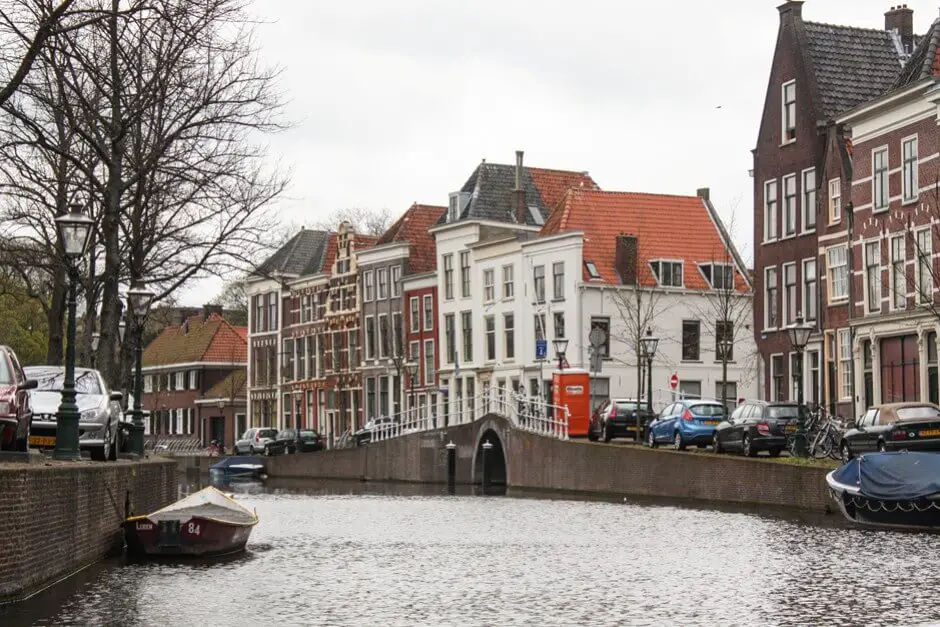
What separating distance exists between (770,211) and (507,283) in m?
19.2

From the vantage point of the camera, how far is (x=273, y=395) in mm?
100375

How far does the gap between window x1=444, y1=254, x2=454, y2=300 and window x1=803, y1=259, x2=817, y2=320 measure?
27.0 meters

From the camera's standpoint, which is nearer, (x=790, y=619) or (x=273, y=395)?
(x=790, y=619)

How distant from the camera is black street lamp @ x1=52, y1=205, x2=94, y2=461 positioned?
989 inches

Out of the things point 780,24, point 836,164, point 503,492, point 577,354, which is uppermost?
point 780,24

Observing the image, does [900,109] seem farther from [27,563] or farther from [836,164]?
[27,563]

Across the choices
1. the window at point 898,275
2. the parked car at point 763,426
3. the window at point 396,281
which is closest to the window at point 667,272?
the window at point 396,281

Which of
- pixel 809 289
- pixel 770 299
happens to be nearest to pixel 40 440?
pixel 809 289

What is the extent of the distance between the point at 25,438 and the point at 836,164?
3579 cm

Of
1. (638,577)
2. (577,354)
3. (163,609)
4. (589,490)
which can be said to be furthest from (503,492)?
(163,609)

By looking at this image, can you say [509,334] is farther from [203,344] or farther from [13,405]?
[13,405]

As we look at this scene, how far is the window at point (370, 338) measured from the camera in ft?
289

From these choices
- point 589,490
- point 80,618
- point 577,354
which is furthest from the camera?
point 577,354

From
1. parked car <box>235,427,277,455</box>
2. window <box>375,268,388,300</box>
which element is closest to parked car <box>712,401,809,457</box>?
window <box>375,268,388,300</box>
